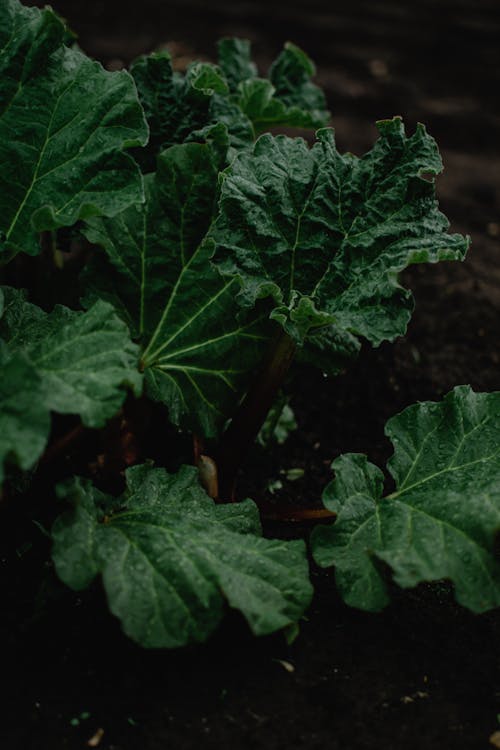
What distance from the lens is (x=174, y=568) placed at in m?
1.53

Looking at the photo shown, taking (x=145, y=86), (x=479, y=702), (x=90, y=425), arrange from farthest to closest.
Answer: (x=145, y=86)
(x=479, y=702)
(x=90, y=425)

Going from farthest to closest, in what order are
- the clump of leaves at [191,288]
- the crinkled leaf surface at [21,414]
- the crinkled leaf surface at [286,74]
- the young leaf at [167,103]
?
the crinkled leaf surface at [286,74]
the young leaf at [167,103]
the clump of leaves at [191,288]
the crinkled leaf surface at [21,414]

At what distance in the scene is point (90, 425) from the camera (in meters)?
1.45

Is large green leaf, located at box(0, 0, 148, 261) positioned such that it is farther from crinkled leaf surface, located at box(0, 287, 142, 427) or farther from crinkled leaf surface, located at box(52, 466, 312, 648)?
crinkled leaf surface, located at box(52, 466, 312, 648)

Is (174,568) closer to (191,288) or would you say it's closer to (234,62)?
(191,288)

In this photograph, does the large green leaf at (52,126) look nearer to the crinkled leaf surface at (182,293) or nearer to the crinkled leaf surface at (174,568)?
the crinkled leaf surface at (182,293)

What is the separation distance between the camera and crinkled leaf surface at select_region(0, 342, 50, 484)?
1.40 meters

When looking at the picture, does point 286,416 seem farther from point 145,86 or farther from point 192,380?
point 145,86

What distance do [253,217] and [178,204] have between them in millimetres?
187

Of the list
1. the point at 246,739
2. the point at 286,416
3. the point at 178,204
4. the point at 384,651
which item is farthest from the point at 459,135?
the point at 246,739

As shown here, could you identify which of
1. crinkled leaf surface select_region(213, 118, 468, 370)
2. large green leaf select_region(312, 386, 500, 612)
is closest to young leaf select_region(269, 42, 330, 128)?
crinkled leaf surface select_region(213, 118, 468, 370)

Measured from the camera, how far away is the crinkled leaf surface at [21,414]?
1398 mm

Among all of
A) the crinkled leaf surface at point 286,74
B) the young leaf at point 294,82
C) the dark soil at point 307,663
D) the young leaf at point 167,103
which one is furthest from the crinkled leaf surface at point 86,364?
the young leaf at point 294,82

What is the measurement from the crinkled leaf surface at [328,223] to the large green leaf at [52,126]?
228 mm
